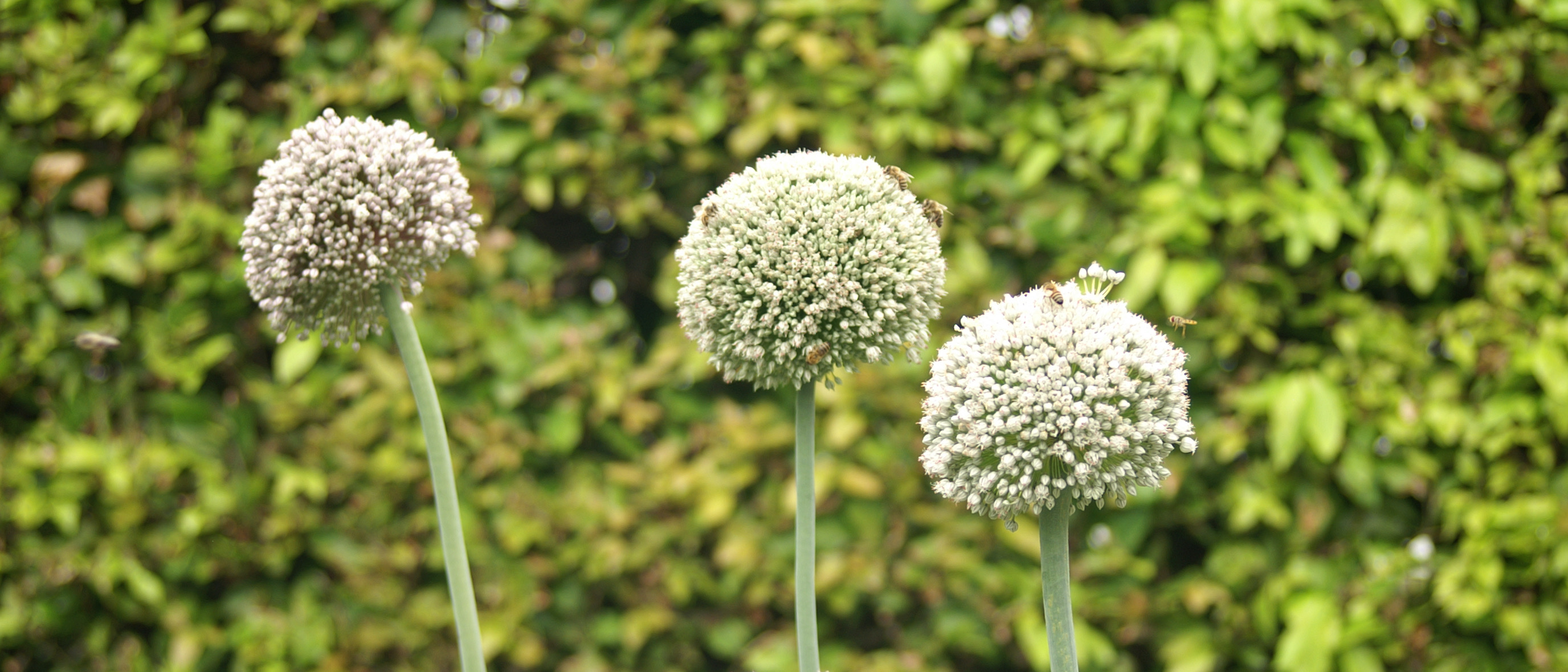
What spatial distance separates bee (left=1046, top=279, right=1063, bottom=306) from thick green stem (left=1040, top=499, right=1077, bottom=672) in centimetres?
21

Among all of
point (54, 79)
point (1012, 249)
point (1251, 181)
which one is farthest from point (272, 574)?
point (1251, 181)

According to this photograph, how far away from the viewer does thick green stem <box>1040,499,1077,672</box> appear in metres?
1.09

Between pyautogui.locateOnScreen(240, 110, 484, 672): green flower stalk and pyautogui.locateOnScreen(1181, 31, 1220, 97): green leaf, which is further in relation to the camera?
pyautogui.locateOnScreen(1181, 31, 1220, 97): green leaf

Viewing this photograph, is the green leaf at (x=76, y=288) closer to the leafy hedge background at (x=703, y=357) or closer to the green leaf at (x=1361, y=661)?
the leafy hedge background at (x=703, y=357)

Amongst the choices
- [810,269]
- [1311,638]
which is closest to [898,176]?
[810,269]

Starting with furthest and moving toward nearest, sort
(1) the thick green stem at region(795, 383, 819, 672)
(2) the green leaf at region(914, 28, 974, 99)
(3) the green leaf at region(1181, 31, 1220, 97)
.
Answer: (2) the green leaf at region(914, 28, 974, 99), (3) the green leaf at region(1181, 31, 1220, 97), (1) the thick green stem at region(795, 383, 819, 672)

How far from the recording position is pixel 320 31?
346 centimetres

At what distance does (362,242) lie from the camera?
48.7 inches

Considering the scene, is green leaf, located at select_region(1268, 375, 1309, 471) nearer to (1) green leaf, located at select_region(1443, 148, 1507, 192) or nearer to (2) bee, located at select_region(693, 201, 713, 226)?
(1) green leaf, located at select_region(1443, 148, 1507, 192)

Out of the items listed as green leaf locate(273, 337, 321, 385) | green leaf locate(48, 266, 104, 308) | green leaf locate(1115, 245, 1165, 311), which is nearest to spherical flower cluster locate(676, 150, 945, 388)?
green leaf locate(1115, 245, 1165, 311)

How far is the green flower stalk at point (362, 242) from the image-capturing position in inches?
48.3

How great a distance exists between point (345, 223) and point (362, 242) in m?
0.03

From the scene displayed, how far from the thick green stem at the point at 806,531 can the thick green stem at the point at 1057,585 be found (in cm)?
25

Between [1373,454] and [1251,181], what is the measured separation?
0.83 m
